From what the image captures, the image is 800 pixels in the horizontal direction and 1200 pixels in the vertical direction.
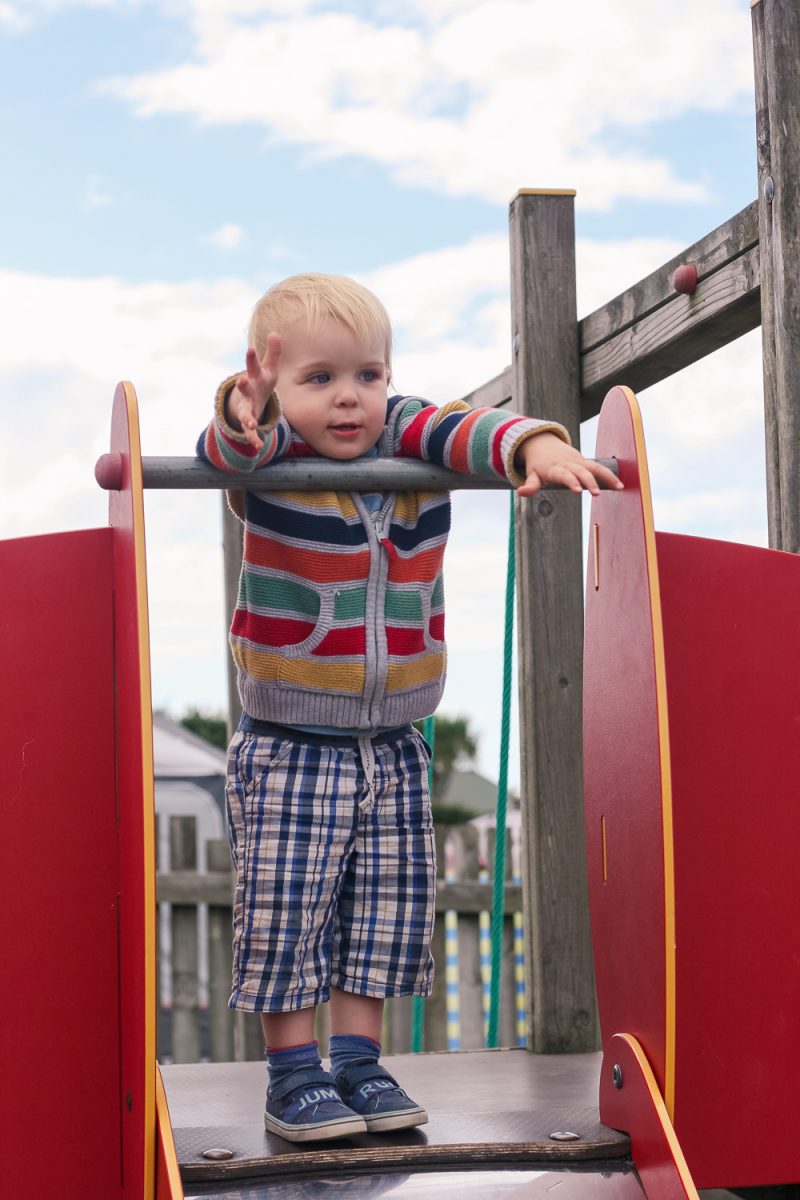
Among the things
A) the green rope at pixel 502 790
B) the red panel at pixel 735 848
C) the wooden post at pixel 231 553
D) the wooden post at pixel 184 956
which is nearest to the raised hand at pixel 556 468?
the red panel at pixel 735 848

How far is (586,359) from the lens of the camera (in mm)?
3275

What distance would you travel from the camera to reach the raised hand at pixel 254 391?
1.99 m

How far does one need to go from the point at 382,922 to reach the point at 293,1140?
0.35 m

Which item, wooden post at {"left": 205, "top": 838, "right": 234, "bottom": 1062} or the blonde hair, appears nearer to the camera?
the blonde hair

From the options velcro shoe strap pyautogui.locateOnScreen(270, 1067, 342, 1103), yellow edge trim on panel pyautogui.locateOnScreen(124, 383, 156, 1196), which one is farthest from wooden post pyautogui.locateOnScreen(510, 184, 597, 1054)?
yellow edge trim on panel pyautogui.locateOnScreen(124, 383, 156, 1196)

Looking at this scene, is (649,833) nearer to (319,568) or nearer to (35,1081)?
(319,568)

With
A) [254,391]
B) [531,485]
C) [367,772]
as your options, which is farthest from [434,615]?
[254,391]

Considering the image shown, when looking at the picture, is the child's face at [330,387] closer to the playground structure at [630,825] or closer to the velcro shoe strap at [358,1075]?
the playground structure at [630,825]

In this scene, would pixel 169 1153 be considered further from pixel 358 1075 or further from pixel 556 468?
pixel 556 468

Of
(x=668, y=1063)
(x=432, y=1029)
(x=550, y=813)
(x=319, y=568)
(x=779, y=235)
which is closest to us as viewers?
(x=668, y=1063)

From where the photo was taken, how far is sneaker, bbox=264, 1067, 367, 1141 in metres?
2.09

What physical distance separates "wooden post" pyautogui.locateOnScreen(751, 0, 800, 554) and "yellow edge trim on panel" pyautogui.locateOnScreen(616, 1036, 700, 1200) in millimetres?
848

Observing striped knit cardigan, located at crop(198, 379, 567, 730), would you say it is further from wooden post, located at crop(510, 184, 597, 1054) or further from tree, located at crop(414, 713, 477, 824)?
tree, located at crop(414, 713, 477, 824)

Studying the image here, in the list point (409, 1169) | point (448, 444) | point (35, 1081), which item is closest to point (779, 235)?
point (448, 444)
